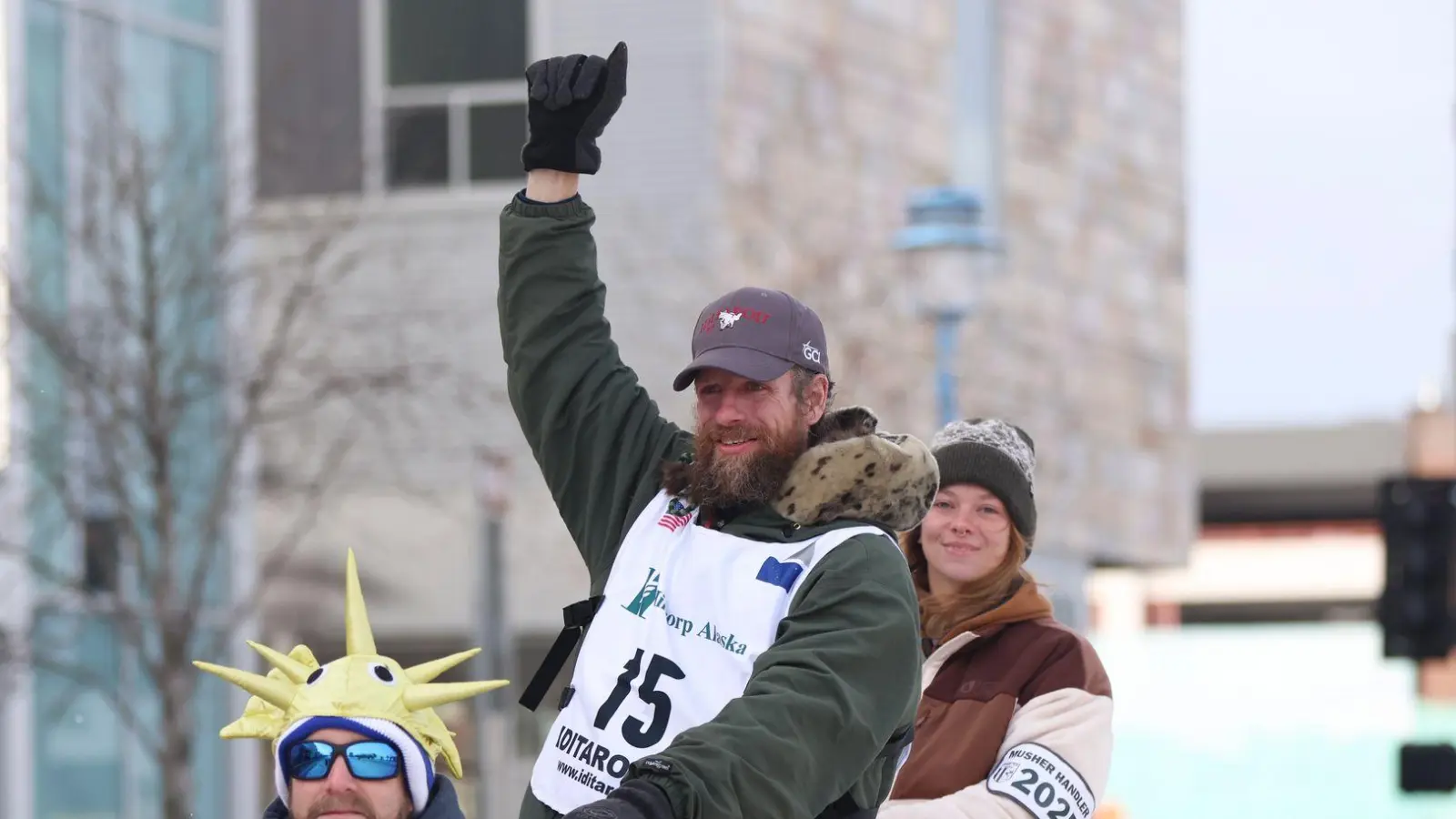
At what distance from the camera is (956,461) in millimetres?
5816

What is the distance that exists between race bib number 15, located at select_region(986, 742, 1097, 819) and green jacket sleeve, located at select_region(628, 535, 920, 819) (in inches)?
27.8

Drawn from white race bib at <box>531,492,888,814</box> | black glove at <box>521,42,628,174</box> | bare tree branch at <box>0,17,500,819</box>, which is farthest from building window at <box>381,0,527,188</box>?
white race bib at <box>531,492,888,814</box>

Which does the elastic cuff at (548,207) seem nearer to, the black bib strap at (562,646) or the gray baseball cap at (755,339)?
the gray baseball cap at (755,339)

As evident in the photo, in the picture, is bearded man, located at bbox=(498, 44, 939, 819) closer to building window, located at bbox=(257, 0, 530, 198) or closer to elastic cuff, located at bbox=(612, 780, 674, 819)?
elastic cuff, located at bbox=(612, 780, 674, 819)

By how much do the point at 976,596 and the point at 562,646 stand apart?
116cm

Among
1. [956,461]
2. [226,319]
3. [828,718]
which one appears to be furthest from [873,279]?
[828,718]

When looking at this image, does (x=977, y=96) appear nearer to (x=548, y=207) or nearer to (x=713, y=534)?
(x=548, y=207)

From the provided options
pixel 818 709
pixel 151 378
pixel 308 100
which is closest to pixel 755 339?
pixel 818 709

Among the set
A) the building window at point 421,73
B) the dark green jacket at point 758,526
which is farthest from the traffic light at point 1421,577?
the dark green jacket at point 758,526

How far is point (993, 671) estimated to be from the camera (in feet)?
18.2

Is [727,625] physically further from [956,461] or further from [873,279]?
[873,279]

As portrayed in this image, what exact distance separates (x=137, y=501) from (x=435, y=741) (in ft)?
39.1

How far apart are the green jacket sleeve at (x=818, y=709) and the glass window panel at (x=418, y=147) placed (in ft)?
58.2

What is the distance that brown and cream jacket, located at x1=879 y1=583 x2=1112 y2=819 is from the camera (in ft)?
17.3
